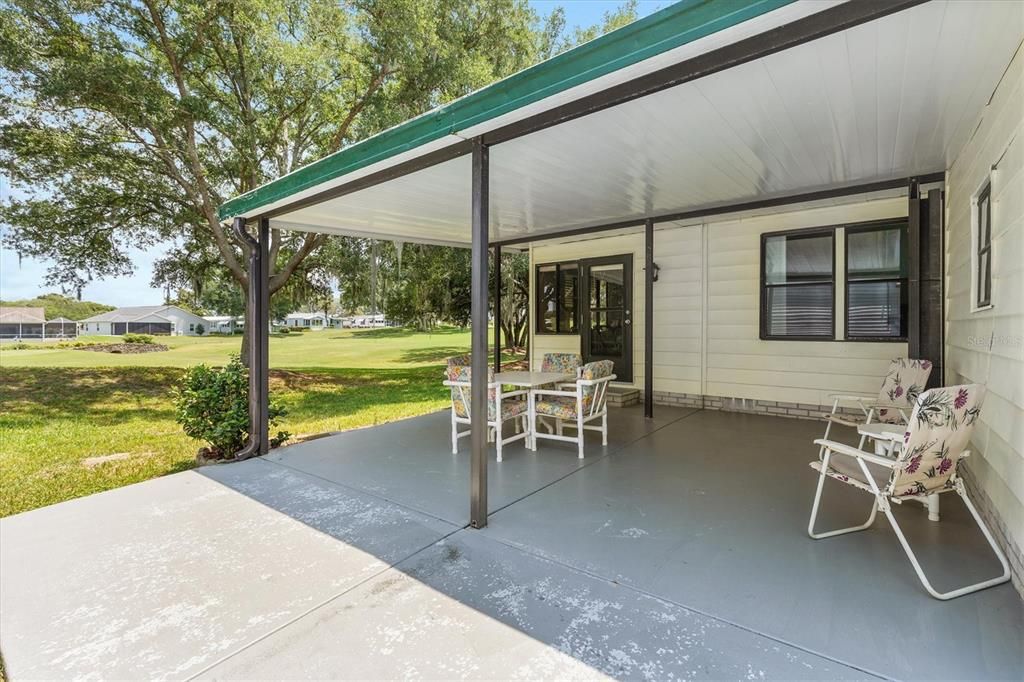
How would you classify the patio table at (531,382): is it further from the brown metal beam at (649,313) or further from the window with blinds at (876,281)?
the window with blinds at (876,281)

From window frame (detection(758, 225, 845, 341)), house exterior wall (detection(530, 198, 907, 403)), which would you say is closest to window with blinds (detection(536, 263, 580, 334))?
house exterior wall (detection(530, 198, 907, 403))

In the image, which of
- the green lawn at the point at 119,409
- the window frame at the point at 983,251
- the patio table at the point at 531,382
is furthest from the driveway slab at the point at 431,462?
A: the window frame at the point at 983,251

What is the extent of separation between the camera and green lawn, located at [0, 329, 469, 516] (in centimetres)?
478

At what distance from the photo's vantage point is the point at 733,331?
6.36 meters

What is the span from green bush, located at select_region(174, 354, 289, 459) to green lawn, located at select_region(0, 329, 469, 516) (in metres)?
0.55

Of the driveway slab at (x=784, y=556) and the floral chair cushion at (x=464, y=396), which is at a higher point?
the floral chair cushion at (x=464, y=396)

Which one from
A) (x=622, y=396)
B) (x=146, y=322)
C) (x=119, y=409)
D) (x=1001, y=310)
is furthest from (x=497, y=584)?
(x=146, y=322)

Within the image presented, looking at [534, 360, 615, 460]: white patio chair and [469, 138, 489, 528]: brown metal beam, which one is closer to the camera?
[469, 138, 489, 528]: brown metal beam

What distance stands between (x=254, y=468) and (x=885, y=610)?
4.50 m

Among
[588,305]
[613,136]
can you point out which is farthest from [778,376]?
[613,136]

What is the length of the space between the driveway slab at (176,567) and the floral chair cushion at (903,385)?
3.75 meters

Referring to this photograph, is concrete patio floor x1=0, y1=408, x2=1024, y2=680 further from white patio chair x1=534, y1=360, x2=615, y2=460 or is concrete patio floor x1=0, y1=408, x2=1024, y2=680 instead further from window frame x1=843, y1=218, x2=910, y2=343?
window frame x1=843, y1=218, x2=910, y2=343

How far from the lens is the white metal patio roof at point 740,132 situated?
1.94m

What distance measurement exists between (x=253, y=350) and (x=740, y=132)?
14.5ft
